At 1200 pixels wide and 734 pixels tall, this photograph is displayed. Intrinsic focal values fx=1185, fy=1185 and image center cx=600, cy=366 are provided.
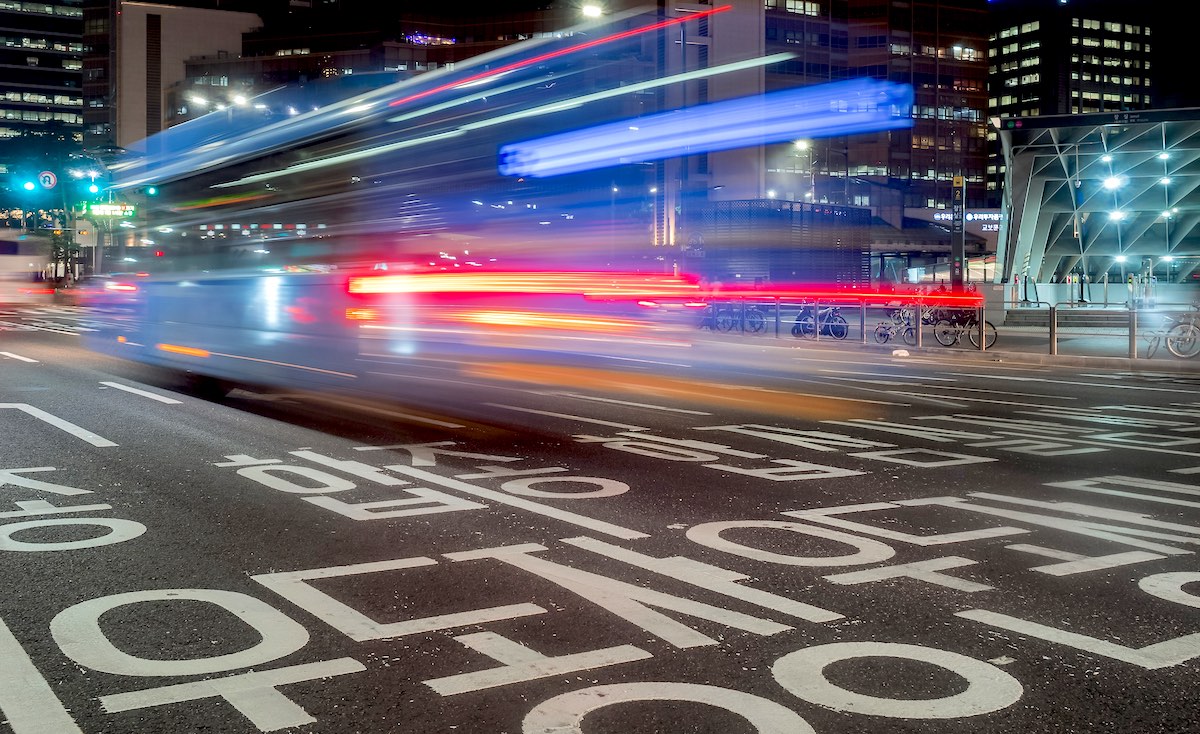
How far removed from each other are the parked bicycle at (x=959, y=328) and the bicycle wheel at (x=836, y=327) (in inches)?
129

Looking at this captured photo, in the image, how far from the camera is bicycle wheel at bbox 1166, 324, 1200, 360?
2277cm

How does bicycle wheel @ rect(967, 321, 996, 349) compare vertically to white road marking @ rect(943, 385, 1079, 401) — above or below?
above

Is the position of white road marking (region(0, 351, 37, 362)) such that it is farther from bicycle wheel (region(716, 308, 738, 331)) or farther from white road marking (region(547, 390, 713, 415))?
bicycle wheel (region(716, 308, 738, 331))

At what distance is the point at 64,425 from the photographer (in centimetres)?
1269

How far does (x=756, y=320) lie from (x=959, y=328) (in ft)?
29.0

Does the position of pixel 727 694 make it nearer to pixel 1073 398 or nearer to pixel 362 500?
pixel 362 500

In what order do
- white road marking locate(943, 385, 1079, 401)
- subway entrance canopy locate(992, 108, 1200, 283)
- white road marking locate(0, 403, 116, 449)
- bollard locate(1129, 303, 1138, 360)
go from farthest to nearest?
1. subway entrance canopy locate(992, 108, 1200, 283)
2. bollard locate(1129, 303, 1138, 360)
3. white road marking locate(943, 385, 1079, 401)
4. white road marking locate(0, 403, 116, 449)

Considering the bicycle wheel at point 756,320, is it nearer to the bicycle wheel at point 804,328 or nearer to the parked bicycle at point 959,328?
the bicycle wheel at point 804,328

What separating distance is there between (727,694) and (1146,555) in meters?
3.42

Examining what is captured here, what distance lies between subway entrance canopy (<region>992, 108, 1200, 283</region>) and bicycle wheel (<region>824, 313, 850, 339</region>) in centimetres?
1844

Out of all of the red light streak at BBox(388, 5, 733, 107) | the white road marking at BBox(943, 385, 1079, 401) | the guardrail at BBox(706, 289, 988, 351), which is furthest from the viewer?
the guardrail at BBox(706, 289, 988, 351)

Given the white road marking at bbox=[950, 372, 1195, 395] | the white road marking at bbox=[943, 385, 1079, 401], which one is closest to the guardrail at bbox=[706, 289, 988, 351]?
the white road marking at bbox=[950, 372, 1195, 395]

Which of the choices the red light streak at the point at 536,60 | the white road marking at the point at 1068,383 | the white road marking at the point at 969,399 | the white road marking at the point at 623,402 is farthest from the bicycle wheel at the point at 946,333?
the red light streak at the point at 536,60

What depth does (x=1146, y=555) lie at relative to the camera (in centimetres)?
645
